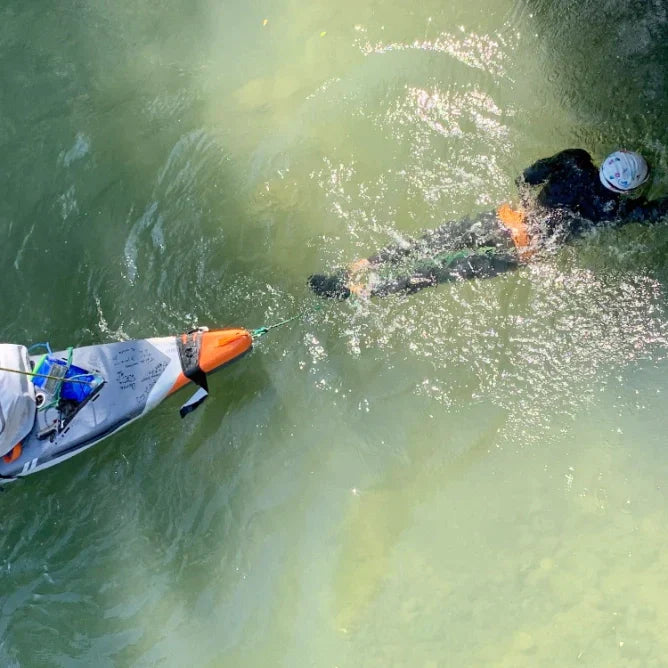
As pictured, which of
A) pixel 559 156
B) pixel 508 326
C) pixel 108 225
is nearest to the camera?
pixel 559 156

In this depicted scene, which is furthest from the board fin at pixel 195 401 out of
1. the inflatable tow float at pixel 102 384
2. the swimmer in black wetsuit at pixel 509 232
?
the swimmer in black wetsuit at pixel 509 232

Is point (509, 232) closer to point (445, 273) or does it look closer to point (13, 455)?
point (445, 273)

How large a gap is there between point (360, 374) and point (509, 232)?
148cm

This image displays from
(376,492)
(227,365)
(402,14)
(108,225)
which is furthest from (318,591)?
(402,14)

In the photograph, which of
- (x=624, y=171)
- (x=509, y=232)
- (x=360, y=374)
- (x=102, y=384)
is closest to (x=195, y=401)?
(x=102, y=384)

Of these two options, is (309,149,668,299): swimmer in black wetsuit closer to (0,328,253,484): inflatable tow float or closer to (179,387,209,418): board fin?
(0,328,253,484): inflatable tow float

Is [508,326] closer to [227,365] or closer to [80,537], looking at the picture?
[227,365]

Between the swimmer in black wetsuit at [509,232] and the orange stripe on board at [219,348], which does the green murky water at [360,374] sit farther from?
the orange stripe on board at [219,348]

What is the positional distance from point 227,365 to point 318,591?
175 centimetres

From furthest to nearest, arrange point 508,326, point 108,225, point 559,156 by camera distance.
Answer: point 108,225
point 508,326
point 559,156

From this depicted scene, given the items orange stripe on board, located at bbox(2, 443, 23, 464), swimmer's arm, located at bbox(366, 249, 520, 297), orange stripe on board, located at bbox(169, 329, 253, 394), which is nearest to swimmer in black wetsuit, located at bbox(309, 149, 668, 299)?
swimmer's arm, located at bbox(366, 249, 520, 297)

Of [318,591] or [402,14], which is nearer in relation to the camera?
[318,591]

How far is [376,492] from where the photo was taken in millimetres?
4668

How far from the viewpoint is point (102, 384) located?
451cm
